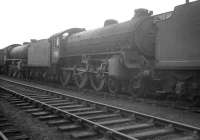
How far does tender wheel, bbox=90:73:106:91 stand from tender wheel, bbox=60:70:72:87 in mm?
2426

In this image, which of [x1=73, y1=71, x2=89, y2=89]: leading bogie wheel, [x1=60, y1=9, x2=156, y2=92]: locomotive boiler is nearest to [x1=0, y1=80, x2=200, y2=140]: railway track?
[x1=60, y1=9, x2=156, y2=92]: locomotive boiler

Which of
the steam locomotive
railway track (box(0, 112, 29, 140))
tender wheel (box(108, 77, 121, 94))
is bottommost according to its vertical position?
railway track (box(0, 112, 29, 140))

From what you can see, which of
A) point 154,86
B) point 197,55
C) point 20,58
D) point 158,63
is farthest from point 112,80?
point 20,58

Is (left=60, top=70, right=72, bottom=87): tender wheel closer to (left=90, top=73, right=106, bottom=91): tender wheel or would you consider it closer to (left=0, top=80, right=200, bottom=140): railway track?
(left=90, top=73, right=106, bottom=91): tender wheel

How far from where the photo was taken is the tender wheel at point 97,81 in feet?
37.9

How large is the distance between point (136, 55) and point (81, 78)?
13.5ft

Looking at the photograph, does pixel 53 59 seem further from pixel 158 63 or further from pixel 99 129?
pixel 99 129

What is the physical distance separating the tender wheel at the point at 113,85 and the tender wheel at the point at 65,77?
159 inches

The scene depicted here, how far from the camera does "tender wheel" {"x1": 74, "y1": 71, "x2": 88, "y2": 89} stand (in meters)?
12.9

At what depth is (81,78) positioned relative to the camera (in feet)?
44.3

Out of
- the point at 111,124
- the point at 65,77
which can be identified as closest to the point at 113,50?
the point at 65,77

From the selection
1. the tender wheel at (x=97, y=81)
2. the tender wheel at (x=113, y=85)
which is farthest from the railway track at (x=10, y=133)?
the tender wheel at (x=97, y=81)

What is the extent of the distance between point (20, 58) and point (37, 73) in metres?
5.38

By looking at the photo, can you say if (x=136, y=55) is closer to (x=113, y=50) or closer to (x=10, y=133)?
(x=113, y=50)
